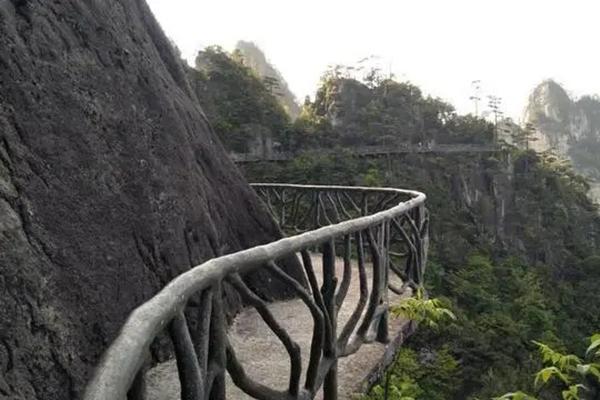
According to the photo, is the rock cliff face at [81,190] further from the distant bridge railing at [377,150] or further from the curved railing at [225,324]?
the distant bridge railing at [377,150]

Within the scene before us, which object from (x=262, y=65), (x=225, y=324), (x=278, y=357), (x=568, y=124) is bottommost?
(x=278, y=357)

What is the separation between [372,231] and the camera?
131 inches

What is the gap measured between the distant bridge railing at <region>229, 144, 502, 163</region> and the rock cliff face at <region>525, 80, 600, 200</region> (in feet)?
179

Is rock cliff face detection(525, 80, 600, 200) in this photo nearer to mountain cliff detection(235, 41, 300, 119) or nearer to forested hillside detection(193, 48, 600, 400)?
forested hillside detection(193, 48, 600, 400)

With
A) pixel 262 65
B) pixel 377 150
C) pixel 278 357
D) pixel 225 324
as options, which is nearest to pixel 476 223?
pixel 377 150

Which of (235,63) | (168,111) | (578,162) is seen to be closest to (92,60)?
(168,111)

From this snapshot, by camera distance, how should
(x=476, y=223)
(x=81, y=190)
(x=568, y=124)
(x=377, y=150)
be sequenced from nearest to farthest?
(x=81, y=190) < (x=377, y=150) < (x=476, y=223) < (x=568, y=124)

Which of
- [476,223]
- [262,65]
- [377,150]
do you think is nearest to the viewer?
[377,150]

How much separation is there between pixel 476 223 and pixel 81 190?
41446 millimetres

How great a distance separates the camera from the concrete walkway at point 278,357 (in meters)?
2.85

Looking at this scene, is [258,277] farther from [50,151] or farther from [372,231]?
[50,151]

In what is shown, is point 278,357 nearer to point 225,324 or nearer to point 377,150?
point 225,324

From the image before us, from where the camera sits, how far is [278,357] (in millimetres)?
3391

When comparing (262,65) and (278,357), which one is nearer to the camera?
(278,357)
